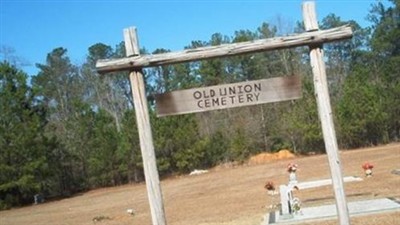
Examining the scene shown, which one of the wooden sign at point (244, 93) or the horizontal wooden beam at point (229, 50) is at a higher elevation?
the horizontal wooden beam at point (229, 50)

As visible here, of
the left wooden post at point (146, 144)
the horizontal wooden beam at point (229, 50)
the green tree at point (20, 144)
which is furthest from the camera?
the green tree at point (20, 144)

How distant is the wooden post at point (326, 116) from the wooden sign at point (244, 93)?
0.25 m

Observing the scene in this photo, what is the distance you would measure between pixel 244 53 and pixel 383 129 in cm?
4124

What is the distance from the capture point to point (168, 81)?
2215 inches

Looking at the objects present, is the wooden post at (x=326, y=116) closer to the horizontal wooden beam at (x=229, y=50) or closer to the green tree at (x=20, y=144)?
the horizontal wooden beam at (x=229, y=50)

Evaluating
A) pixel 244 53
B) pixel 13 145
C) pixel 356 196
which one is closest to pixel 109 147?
pixel 13 145

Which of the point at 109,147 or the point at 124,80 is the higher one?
the point at 124,80

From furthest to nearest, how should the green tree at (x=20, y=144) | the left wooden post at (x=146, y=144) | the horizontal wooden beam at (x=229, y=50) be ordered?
the green tree at (x=20, y=144) < the left wooden post at (x=146, y=144) < the horizontal wooden beam at (x=229, y=50)

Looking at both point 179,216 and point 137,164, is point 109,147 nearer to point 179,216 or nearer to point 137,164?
point 137,164

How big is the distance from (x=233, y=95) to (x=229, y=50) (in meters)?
0.49

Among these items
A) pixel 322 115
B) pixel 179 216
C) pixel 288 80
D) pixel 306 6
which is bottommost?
pixel 179 216

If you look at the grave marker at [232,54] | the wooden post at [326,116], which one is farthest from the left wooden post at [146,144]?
the wooden post at [326,116]

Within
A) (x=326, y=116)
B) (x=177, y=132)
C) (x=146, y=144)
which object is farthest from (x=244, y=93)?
(x=177, y=132)

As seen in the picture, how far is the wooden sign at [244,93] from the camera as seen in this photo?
5.93 m
